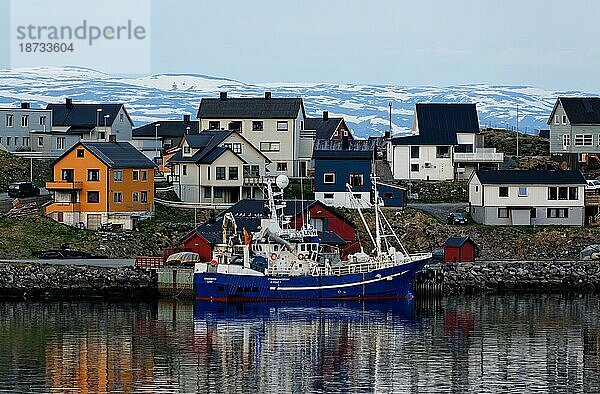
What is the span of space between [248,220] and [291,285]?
704 cm

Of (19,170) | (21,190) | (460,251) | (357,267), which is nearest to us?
(357,267)

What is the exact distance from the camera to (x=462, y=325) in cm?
4594

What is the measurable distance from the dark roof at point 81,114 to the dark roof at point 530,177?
32.2 metres

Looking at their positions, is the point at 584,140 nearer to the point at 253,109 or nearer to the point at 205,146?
the point at 253,109

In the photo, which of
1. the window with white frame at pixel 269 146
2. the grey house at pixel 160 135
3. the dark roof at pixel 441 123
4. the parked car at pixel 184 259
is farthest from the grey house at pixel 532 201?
the grey house at pixel 160 135

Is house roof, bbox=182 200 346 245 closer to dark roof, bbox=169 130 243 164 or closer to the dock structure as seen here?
the dock structure

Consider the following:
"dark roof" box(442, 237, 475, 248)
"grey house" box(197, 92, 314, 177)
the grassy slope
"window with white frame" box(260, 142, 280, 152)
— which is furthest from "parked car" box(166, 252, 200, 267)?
"window with white frame" box(260, 142, 280, 152)

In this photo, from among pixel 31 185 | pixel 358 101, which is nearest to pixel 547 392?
pixel 31 185

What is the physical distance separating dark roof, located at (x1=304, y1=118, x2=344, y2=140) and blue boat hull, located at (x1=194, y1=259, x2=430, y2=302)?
102 feet

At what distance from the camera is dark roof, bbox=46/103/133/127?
9062cm

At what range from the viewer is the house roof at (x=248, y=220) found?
58.2m

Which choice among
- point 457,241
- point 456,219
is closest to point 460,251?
point 457,241

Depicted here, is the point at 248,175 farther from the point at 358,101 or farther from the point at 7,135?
the point at 358,101

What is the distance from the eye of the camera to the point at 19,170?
250ft
